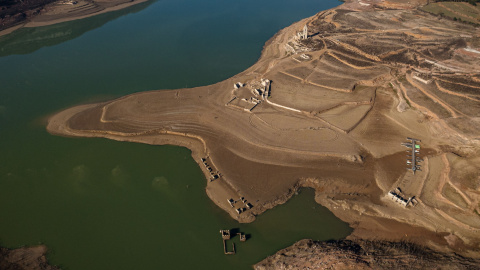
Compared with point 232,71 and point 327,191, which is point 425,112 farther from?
point 232,71

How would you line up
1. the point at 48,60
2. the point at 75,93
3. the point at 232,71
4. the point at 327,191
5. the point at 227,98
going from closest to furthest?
1. the point at 327,191
2. the point at 227,98
3. the point at 75,93
4. the point at 232,71
5. the point at 48,60

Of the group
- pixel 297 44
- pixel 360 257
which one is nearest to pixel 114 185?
pixel 360 257

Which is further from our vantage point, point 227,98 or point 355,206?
point 227,98

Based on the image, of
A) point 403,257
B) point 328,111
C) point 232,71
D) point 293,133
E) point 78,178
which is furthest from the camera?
point 232,71

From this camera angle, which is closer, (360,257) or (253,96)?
(360,257)

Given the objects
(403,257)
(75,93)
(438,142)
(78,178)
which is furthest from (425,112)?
(75,93)

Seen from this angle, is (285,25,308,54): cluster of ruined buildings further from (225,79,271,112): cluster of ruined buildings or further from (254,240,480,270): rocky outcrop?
(254,240,480,270): rocky outcrop

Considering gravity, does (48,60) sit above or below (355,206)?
above

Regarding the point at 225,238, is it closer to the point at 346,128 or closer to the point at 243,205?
the point at 243,205
